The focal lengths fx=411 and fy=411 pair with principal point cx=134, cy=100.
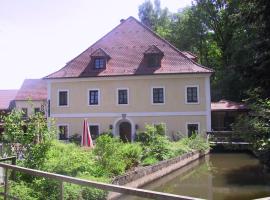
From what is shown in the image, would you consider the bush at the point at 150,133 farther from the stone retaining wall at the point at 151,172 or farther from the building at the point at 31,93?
the building at the point at 31,93

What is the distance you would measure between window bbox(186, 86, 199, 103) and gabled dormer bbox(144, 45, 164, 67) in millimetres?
3340

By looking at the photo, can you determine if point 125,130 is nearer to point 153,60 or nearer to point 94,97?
point 94,97

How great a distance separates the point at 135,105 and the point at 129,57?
4313 millimetres

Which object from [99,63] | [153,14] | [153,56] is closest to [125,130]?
[99,63]

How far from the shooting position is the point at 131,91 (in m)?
34.9

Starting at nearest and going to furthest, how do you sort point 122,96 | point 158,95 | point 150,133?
1. point 150,133
2. point 158,95
3. point 122,96

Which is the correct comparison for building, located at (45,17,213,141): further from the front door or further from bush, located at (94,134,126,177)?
bush, located at (94,134,126,177)

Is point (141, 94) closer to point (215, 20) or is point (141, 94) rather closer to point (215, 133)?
point (215, 133)

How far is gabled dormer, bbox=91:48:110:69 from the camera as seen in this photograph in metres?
35.2

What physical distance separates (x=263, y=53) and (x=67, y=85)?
953 inches

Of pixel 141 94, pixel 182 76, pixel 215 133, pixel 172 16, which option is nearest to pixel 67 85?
pixel 141 94

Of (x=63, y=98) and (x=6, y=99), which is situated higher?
(x=6, y=99)

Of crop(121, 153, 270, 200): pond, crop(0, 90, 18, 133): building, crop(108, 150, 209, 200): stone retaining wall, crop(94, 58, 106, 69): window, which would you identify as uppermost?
crop(94, 58, 106, 69): window

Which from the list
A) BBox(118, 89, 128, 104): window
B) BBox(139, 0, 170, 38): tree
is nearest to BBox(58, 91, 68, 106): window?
BBox(118, 89, 128, 104): window
